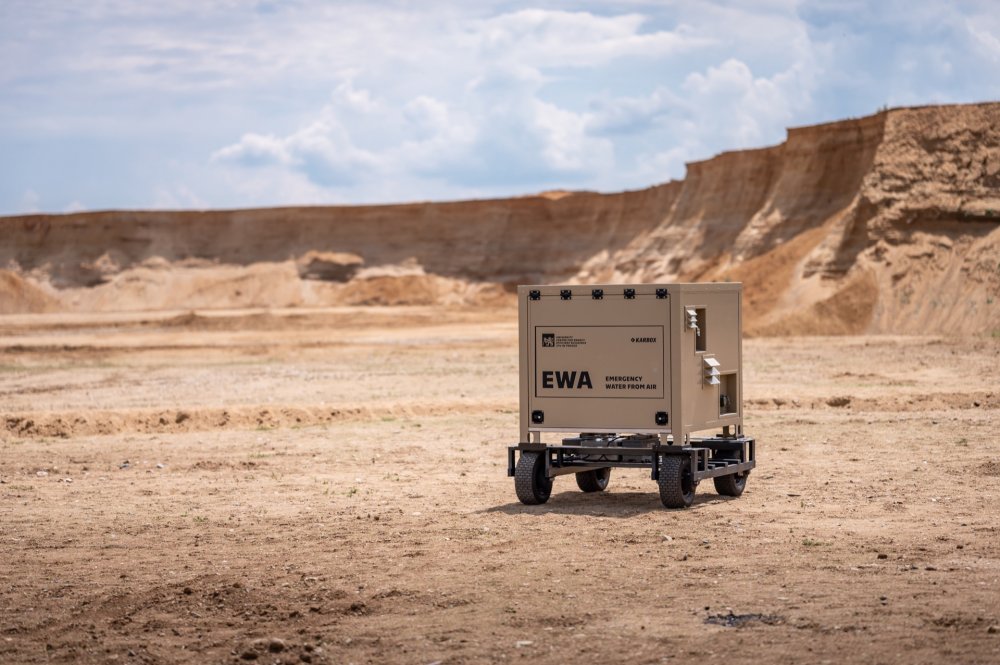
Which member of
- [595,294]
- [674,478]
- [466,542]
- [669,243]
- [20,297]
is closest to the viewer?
[466,542]

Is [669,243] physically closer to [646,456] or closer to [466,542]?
[646,456]

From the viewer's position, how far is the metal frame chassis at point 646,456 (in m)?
11.9

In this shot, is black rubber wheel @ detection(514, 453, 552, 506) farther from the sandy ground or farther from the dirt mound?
the dirt mound

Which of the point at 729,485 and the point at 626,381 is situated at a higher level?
the point at 626,381

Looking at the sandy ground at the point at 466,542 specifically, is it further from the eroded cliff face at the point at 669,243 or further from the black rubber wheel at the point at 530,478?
the eroded cliff face at the point at 669,243

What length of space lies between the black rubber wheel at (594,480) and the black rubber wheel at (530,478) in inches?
32.3

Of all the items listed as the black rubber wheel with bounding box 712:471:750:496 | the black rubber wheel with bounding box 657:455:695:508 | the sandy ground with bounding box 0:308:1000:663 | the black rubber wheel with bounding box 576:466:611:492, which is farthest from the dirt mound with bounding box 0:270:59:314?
the black rubber wheel with bounding box 657:455:695:508

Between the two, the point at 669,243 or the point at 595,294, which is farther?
the point at 669,243

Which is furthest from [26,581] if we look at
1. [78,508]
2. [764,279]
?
[764,279]

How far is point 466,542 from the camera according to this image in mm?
10516

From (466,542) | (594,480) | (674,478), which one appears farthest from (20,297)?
(466,542)

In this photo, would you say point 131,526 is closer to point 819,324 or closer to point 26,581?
point 26,581

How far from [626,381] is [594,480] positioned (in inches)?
68.3

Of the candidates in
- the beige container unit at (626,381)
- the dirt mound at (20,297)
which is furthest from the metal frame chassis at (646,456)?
the dirt mound at (20,297)
